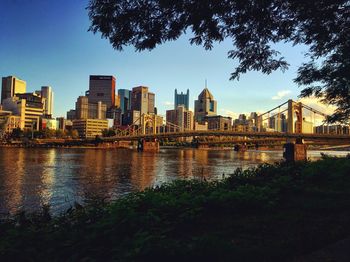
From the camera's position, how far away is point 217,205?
8188 mm

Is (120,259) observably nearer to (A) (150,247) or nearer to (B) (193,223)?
(A) (150,247)

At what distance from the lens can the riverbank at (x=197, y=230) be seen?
5.26m

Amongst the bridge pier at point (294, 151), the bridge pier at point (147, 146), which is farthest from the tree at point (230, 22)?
the bridge pier at point (147, 146)

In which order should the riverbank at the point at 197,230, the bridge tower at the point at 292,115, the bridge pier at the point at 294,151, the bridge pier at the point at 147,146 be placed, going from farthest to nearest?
1. the bridge pier at the point at 147,146
2. the bridge tower at the point at 292,115
3. the bridge pier at the point at 294,151
4. the riverbank at the point at 197,230

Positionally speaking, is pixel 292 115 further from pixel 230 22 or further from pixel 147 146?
pixel 230 22

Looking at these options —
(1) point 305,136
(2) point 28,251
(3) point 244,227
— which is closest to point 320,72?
(3) point 244,227

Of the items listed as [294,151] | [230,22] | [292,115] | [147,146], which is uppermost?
[292,115]

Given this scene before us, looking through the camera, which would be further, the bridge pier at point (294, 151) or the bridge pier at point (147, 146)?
the bridge pier at point (147, 146)

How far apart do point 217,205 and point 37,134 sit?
615 ft

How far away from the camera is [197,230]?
6.63 metres

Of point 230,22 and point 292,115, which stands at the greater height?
point 292,115

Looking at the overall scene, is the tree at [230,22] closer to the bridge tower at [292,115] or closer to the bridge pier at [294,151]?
the bridge pier at [294,151]

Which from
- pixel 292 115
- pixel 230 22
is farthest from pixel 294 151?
pixel 230 22

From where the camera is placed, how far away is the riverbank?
5258mm
